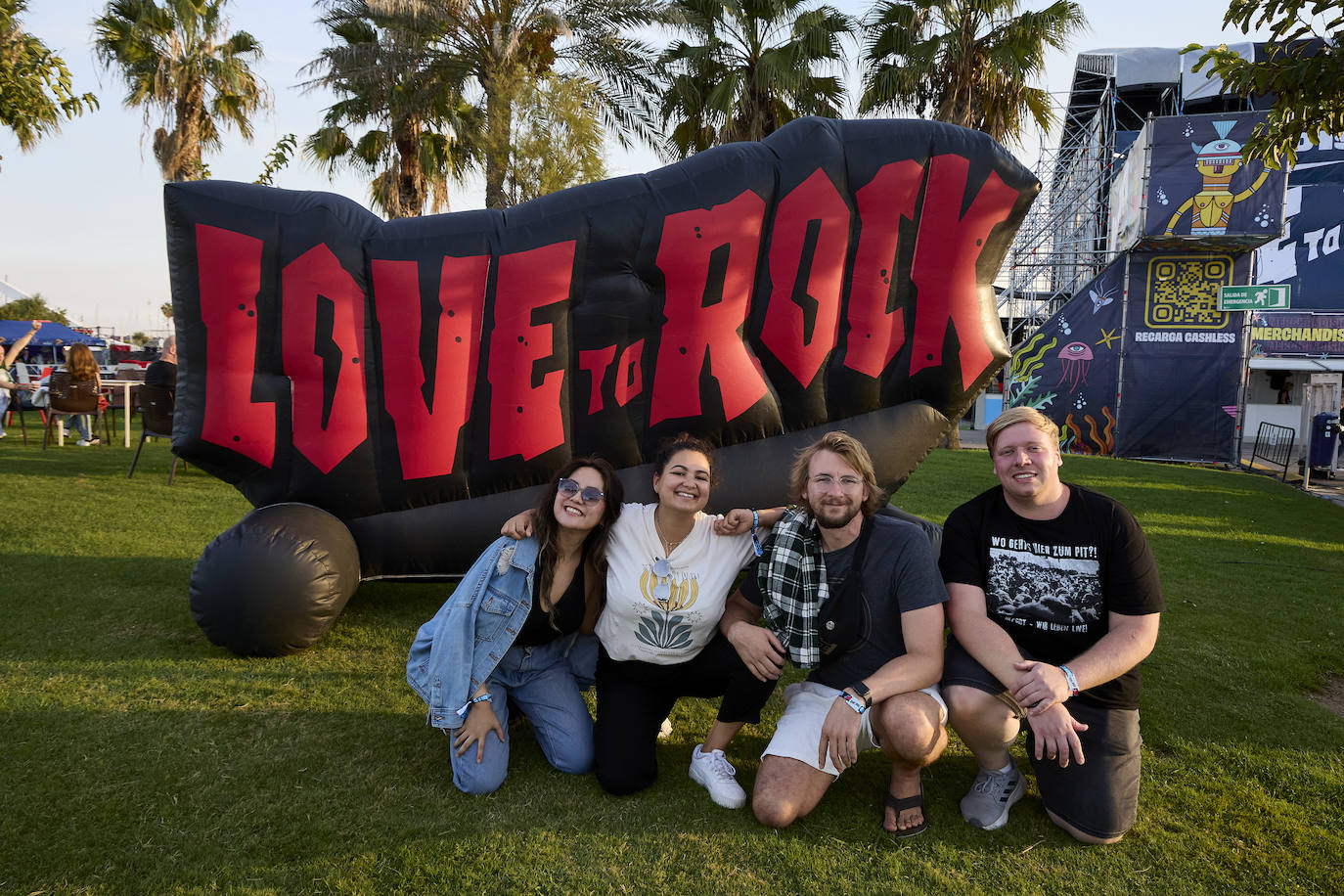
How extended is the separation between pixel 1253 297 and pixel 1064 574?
570 inches

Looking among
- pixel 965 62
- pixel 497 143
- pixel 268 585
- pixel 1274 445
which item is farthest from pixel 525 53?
pixel 1274 445

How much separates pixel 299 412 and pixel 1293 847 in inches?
175

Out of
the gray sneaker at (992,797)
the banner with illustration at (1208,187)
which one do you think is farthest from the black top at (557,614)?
the banner with illustration at (1208,187)

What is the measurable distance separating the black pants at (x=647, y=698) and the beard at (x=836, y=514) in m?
0.59

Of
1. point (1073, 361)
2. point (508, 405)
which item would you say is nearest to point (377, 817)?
point (508, 405)

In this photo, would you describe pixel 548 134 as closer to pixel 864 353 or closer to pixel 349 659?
pixel 864 353

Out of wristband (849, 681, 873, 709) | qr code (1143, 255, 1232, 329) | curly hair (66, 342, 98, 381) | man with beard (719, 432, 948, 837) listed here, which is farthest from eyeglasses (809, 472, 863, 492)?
qr code (1143, 255, 1232, 329)

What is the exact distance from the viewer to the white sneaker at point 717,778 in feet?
8.53

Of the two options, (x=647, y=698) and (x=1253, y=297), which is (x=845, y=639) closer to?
(x=647, y=698)

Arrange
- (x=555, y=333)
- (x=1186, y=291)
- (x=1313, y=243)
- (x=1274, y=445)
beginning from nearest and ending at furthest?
1. (x=555, y=333)
2. (x=1186, y=291)
3. (x=1274, y=445)
4. (x=1313, y=243)

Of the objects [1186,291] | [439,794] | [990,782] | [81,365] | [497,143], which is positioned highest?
[497,143]

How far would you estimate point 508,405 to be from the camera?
13.5 feet

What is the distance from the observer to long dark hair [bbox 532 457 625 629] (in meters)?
2.81

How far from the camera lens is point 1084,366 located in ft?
48.5
